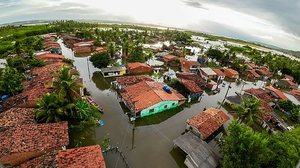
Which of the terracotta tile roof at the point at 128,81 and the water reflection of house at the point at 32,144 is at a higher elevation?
the terracotta tile roof at the point at 128,81

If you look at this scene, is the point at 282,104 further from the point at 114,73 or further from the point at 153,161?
the point at 114,73

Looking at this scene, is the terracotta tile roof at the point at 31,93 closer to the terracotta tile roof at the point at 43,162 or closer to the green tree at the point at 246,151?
the terracotta tile roof at the point at 43,162

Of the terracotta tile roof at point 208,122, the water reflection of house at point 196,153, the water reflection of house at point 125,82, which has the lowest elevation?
the water reflection of house at point 196,153

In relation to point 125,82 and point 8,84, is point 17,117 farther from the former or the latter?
point 125,82

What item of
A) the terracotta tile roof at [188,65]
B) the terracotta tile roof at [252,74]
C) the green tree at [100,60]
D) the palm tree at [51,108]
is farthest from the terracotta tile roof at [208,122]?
the terracotta tile roof at [252,74]

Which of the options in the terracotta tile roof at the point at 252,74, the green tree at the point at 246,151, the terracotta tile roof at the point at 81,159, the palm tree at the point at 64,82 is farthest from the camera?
the terracotta tile roof at the point at 252,74
